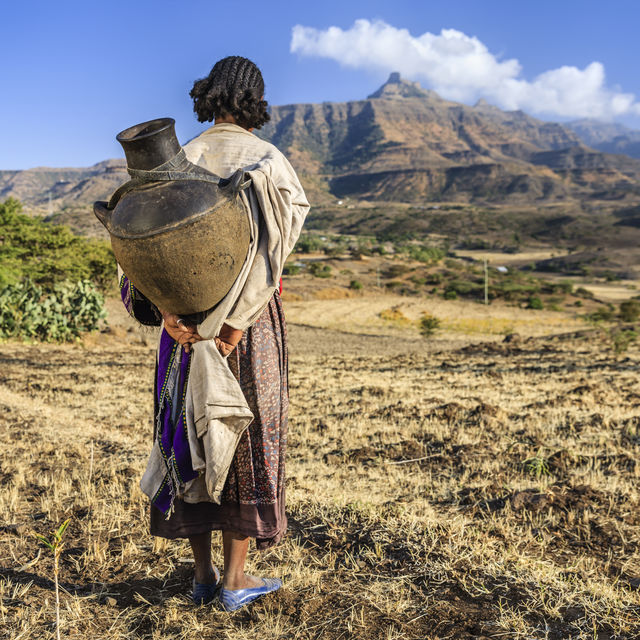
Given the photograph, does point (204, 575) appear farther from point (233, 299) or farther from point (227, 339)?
point (233, 299)

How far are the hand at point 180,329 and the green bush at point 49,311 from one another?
35.5 feet

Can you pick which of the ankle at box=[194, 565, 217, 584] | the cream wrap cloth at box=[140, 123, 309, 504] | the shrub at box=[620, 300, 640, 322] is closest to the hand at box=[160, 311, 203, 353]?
the cream wrap cloth at box=[140, 123, 309, 504]

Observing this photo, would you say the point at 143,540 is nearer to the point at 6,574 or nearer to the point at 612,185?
the point at 6,574

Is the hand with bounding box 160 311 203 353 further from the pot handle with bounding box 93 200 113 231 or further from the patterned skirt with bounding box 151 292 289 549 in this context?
the pot handle with bounding box 93 200 113 231

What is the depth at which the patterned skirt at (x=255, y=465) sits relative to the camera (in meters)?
1.98

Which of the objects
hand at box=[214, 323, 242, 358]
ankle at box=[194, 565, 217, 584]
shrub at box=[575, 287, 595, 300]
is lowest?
shrub at box=[575, 287, 595, 300]

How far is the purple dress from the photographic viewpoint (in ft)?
6.49

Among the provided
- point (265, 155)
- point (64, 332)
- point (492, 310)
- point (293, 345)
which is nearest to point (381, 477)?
point (265, 155)

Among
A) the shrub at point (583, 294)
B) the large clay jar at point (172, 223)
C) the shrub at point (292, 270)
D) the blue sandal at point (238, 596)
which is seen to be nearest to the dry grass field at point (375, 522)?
the blue sandal at point (238, 596)

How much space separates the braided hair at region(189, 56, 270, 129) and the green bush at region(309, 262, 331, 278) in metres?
34.8

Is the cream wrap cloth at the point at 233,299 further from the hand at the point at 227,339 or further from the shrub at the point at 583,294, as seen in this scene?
the shrub at the point at 583,294

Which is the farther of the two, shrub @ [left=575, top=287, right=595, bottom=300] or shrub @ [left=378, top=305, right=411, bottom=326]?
shrub @ [left=575, top=287, right=595, bottom=300]

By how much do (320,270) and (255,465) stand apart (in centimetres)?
3713

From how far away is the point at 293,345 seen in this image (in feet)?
52.1
